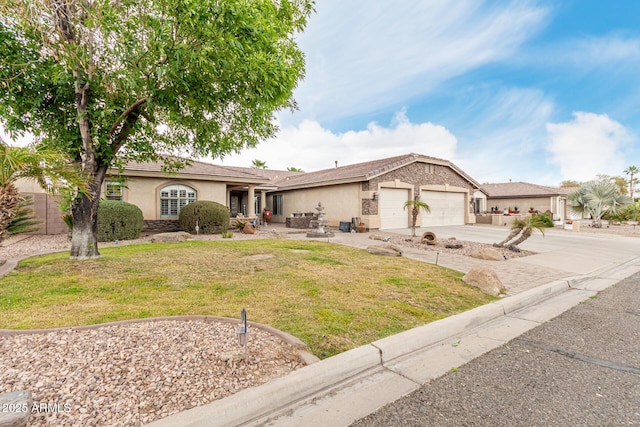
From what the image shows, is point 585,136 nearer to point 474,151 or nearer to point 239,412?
point 474,151

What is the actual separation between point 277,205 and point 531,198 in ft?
90.4

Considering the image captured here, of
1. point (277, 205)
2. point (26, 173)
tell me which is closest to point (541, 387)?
point (26, 173)

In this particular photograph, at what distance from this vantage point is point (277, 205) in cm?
2455

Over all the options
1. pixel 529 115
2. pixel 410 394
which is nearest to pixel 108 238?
pixel 410 394

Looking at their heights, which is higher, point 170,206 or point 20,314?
point 170,206

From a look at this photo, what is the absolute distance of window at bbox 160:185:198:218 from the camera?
1491 centimetres

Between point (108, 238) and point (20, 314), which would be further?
point (108, 238)

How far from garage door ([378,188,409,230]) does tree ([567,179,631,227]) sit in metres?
14.6

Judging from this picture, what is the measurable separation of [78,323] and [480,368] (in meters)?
4.68

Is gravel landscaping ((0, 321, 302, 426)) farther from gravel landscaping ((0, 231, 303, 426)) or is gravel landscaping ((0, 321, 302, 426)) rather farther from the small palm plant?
the small palm plant

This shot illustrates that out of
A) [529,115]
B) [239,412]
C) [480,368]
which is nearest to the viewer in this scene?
[239,412]

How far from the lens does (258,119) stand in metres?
7.98

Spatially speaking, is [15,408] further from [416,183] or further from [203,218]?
[416,183]

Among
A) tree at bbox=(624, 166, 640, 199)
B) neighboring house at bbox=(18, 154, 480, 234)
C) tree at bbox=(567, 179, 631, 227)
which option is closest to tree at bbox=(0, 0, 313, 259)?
neighboring house at bbox=(18, 154, 480, 234)
